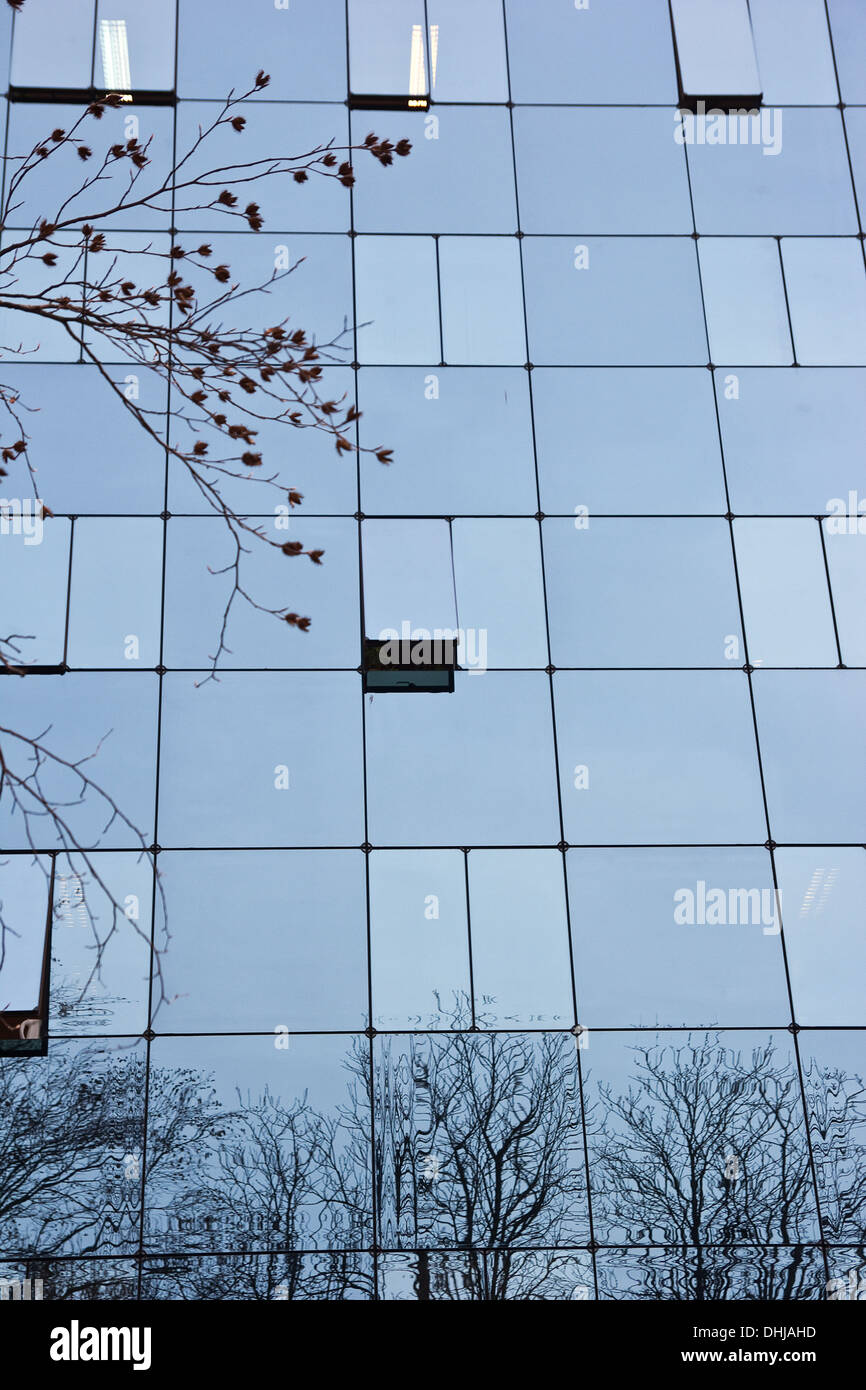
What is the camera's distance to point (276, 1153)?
28.3 feet

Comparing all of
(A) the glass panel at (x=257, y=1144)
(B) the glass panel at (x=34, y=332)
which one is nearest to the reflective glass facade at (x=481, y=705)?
(A) the glass panel at (x=257, y=1144)

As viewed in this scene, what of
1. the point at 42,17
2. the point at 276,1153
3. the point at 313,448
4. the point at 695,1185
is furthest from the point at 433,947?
the point at 42,17

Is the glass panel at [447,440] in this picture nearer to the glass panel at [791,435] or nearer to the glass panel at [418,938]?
the glass panel at [791,435]

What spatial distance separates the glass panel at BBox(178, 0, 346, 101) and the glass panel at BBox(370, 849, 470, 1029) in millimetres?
6017

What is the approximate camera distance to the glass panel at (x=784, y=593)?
9.84 m

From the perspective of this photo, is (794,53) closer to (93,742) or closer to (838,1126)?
(93,742)

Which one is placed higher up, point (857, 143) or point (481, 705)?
point (857, 143)

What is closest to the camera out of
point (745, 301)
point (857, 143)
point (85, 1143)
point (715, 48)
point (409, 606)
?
point (85, 1143)

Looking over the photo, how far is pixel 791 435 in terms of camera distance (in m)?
10.3

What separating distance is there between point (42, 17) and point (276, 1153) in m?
8.59

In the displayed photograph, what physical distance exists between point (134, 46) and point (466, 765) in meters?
6.20

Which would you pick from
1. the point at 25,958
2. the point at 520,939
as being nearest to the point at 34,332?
the point at 25,958

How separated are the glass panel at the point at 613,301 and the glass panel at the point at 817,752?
2585 millimetres

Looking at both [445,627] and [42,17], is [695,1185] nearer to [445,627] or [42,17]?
[445,627]
